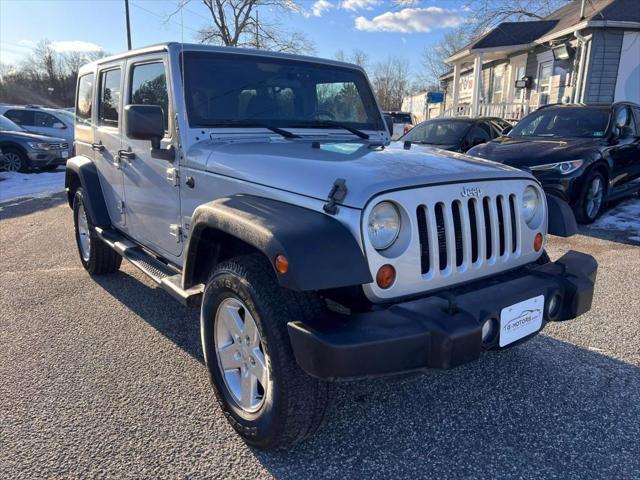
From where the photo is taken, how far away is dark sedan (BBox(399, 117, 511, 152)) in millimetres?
9883

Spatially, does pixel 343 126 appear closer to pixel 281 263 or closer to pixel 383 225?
pixel 383 225

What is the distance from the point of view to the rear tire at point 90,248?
4734 mm

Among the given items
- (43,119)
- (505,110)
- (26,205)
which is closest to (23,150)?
(43,119)

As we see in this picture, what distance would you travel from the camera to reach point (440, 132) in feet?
33.8

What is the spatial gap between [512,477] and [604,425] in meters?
0.71

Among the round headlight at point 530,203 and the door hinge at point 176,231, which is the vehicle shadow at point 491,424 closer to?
the door hinge at point 176,231

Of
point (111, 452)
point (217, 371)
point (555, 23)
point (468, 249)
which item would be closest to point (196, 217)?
point (217, 371)

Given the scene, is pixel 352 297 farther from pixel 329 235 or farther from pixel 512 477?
pixel 512 477

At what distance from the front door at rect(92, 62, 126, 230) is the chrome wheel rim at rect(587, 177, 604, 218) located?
5.96 meters

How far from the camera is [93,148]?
180 inches

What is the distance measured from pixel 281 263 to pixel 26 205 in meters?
8.58

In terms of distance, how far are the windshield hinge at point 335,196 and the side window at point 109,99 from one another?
2.61 metres

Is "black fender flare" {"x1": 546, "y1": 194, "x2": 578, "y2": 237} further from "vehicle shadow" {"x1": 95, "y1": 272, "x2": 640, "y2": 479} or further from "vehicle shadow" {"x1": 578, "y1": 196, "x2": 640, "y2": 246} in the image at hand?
"vehicle shadow" {"x1": 578, "y1": 196, "x2": 640, "y2": 246}

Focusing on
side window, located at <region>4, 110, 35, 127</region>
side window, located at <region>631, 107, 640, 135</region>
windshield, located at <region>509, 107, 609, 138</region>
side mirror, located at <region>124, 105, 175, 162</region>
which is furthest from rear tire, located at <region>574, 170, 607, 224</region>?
side window, located at <region>4, 110, 35, 127</region>
